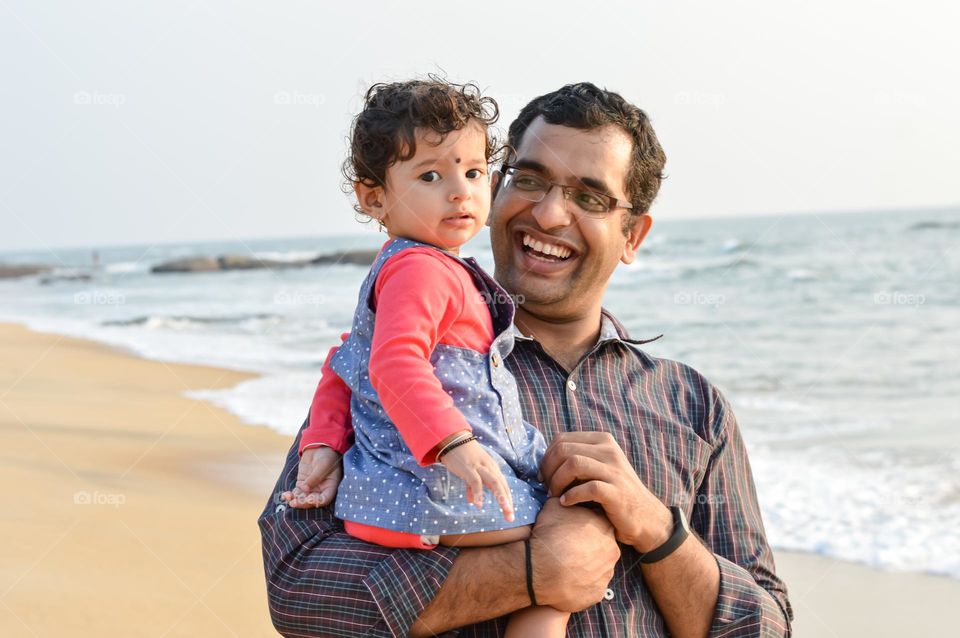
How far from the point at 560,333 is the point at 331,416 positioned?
73 cm

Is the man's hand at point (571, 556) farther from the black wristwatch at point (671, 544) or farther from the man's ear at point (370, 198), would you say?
the man's ear at point (370, 198)

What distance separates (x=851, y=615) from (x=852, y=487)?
1.80m

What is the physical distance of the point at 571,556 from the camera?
2.01 metres

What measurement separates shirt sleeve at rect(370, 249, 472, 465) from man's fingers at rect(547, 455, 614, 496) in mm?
307

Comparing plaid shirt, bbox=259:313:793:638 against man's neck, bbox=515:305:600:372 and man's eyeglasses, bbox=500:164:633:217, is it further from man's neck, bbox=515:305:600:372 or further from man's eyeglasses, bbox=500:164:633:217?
man's eyeglasses, bbox=500:164:633:217

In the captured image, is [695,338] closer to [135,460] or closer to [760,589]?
[135,460]

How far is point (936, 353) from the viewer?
1088 cm

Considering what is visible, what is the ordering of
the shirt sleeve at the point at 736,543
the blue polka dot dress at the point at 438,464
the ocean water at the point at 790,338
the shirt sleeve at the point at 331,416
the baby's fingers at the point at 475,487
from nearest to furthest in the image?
the baby's fingers at the point at 475,487 → the blue polka dot dress at the point at 438,464 → the shirt sleeve at the point at 331,416 → the shirt sleeve at the point at 736,543 → the ocean water at the point at 790,338

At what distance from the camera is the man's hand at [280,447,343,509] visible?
2.14 m

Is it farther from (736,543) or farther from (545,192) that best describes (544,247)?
(736,543)

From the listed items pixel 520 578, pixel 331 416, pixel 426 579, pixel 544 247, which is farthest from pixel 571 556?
pixel 544 247

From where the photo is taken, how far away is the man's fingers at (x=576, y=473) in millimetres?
2072

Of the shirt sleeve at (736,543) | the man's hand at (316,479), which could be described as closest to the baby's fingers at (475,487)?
the man's hand at (316,479)

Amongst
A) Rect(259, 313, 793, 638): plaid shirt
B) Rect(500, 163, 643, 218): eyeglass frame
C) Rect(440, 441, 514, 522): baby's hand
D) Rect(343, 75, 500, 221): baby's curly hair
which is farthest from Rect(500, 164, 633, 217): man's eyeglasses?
Rect(440, 441, 514, 522): baby's hand
